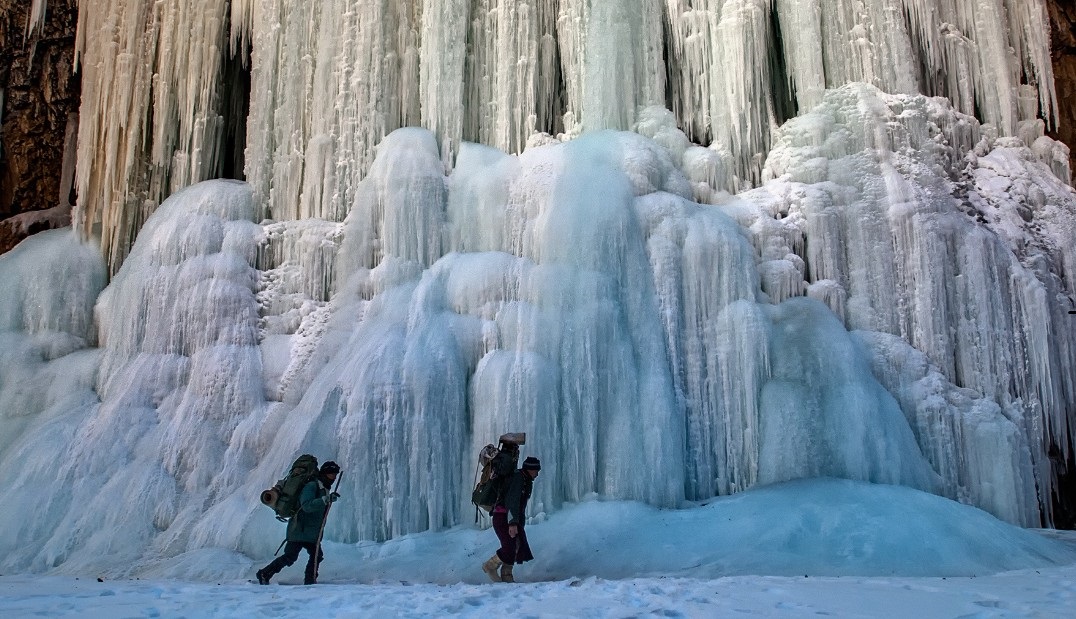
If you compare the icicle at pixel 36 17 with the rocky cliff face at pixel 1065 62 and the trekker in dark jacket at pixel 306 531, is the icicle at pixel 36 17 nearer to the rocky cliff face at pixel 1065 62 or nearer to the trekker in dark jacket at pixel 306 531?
the trekker in dark jacket at pixel 306 531

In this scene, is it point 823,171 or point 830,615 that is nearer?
point 830,615

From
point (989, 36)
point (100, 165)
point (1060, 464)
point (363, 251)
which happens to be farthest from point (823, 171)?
point (100, 165)

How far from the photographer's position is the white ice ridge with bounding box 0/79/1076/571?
924 centimetres

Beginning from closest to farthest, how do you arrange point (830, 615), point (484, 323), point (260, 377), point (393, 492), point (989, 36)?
point (830, 615) < point (393, 492) < point (484, 323) < point (260, 377) < point (989, 36)

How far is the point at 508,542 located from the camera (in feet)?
21.7

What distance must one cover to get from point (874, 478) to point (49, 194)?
14.0 metres

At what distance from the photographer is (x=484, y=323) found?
10039 mm

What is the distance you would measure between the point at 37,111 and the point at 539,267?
10.5 metres

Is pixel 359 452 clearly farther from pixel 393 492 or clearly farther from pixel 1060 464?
pixel 1060 464

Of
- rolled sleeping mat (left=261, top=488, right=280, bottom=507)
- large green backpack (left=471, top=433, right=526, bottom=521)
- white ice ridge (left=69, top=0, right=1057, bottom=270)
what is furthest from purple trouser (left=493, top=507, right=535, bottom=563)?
white ice ridge (left=69, top=0, right=1057, bottom=270)

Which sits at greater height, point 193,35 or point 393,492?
point 193,35

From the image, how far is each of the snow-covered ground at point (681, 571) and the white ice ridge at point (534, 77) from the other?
5080 millimetres

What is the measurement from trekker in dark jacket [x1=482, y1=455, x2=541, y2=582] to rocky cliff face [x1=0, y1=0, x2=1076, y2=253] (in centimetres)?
1172

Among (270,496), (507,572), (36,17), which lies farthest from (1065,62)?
(36,17)
